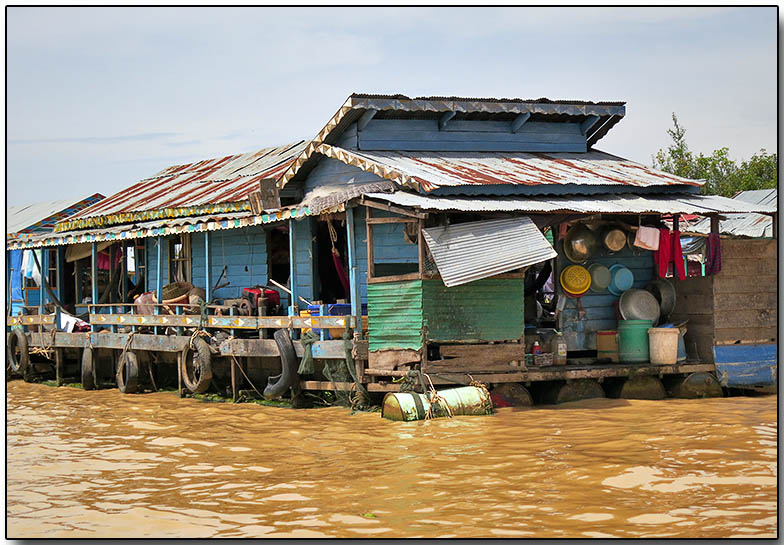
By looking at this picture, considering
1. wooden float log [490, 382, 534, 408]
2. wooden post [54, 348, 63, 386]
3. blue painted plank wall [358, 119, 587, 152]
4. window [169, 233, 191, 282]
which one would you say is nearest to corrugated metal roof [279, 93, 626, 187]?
blue painted plank wall [358, 119, 587, 152]

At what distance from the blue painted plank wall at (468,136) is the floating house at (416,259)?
0.10 feet

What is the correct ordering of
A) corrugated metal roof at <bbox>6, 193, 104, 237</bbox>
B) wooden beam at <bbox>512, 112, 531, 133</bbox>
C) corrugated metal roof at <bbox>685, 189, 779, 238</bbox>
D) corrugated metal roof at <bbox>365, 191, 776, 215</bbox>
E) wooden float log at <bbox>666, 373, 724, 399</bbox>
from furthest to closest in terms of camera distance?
corrugated metal roof at <bbox>685, 189, 779, 238</bbox> → corrugated metal roof at <bbox>6, 193, 104, 237</bbox> → wooden beam at <bbox>512, 112, 531, 133</bbox> → wooden float log at <bbox>666, 373, 724, 399</bbox> → corrugated metal roof at <bbox>365, 191, 776, 215</bbox>

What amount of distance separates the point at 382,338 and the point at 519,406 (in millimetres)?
2097

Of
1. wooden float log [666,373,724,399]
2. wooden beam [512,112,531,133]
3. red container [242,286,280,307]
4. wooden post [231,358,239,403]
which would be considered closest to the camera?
wooden float log [666,373,724,399]

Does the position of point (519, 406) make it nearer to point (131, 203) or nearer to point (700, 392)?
point (700, 392)

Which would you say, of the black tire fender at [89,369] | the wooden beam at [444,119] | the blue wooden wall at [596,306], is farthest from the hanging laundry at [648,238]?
the black tire fender at [89,369]

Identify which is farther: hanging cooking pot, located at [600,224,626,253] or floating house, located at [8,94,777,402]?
hanging cooking pot, located at [600,224,626,253]

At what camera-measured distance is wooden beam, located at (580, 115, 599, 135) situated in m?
18.3

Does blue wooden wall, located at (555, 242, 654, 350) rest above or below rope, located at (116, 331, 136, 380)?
above

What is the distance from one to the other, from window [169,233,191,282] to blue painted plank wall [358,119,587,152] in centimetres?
544

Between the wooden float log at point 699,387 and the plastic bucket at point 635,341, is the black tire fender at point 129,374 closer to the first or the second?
the plastic bucket at point 635,341

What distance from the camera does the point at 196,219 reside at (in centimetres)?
1866

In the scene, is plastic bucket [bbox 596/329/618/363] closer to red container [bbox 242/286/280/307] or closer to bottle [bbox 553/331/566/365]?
bottle [bbox 553/331/566/365]

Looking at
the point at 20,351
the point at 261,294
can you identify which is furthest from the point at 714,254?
the point at 20,351
